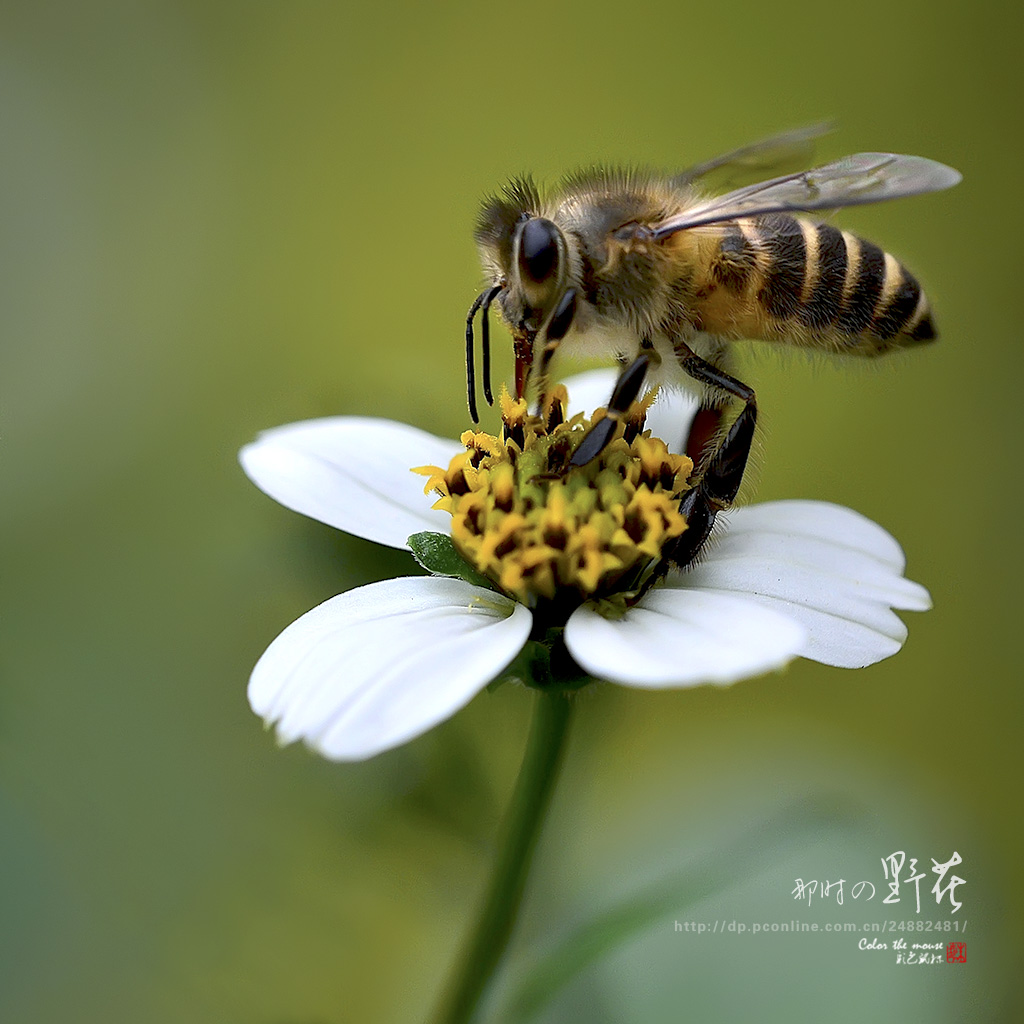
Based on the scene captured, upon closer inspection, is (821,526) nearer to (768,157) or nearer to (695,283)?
(695,283)

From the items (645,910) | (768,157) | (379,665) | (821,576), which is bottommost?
(645,910)

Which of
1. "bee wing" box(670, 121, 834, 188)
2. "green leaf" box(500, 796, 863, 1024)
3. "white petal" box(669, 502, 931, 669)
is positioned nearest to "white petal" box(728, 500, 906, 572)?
"white petal" box(669, 502, 931, 669)

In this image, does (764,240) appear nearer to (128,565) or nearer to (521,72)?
(128,565)

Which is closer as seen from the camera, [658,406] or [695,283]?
[695,283]

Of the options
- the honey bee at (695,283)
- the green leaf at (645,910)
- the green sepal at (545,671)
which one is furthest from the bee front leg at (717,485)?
the green leaf at (645,910)

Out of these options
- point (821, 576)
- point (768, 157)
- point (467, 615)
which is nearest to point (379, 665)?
point (467, 615)

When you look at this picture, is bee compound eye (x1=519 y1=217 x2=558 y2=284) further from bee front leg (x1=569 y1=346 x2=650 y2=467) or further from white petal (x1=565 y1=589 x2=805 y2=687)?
white petal (x1=565 y1=589 x2=805 y2=687)
